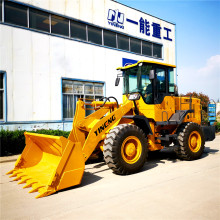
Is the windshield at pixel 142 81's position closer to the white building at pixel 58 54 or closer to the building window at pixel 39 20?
the white building at pixel 58 54

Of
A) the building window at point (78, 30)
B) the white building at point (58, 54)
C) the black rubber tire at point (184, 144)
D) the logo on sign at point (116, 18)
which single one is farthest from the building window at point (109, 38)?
the black rubber tire at point (184, 144)

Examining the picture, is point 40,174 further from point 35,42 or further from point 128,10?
point 128,10

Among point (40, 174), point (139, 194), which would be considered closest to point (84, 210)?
point (139, 194)

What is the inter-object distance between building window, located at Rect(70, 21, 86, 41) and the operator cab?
6357mm

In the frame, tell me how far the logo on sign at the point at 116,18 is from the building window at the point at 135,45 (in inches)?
50.9

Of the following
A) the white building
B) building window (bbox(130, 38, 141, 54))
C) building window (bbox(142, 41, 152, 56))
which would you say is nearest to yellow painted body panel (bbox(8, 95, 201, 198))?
the white building

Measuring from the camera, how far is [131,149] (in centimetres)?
540

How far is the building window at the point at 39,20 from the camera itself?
10.6 m

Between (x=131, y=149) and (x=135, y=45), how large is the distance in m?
11.4

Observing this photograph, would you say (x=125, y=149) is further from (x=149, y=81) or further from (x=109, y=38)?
(x=109, y=38)

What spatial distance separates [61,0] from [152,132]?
30.7 ft

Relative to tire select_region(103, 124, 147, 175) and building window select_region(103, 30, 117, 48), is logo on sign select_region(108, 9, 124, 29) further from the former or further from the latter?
tire select_region(103, 124, 147, 175)

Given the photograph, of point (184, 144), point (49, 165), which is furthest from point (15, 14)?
point (184, 144)

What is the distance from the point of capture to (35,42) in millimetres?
10508
